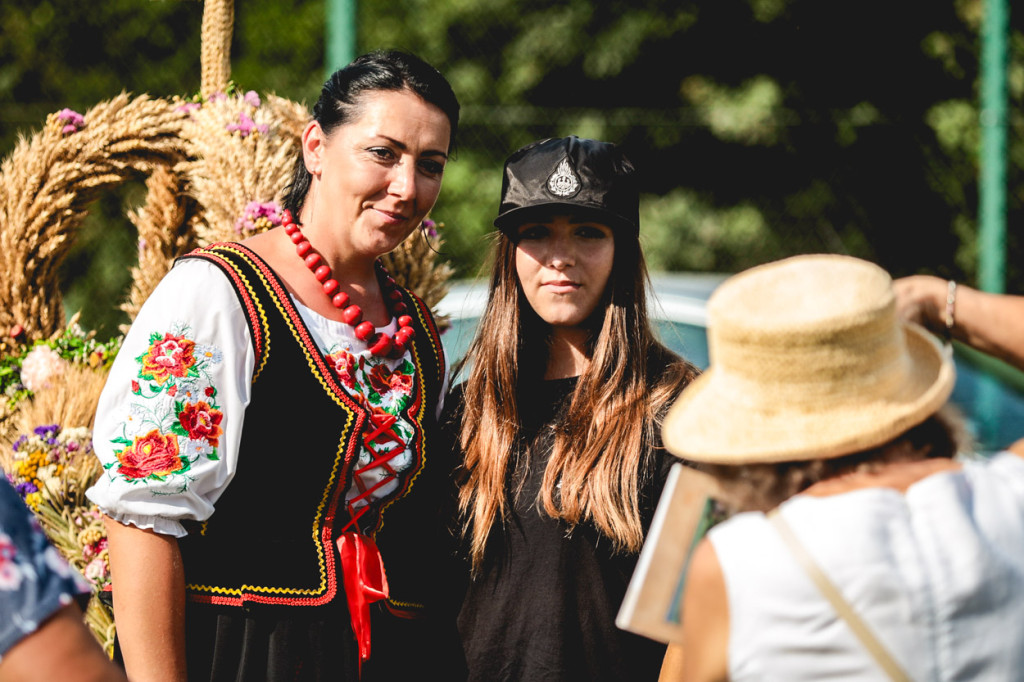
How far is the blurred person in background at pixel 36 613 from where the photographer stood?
114 cm

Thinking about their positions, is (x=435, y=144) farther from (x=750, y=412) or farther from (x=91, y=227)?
(x=91, y=227)

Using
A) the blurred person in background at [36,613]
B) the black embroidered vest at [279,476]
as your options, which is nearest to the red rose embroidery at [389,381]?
the black embroidered vest at [279,476]

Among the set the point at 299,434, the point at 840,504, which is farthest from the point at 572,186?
the point at 840,504

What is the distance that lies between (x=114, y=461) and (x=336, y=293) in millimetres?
575

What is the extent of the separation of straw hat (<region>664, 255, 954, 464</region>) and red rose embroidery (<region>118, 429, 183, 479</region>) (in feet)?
3.22

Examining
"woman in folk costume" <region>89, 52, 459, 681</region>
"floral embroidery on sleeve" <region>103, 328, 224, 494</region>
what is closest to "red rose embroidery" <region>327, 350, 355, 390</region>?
"woman in folk costume" <region>89, 52, 459, 681</region>

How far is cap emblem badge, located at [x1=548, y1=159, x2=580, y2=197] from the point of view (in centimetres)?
233

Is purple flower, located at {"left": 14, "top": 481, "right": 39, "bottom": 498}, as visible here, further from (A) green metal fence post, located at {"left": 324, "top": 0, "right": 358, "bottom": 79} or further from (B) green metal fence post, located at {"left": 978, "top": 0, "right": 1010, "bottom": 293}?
(B) green metal fence post, located at {"left": 978, "top": 0, "right": 1010, "bottom": 293}

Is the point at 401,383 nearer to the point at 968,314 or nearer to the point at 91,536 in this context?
the point at 91,536

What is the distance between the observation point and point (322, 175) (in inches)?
91.7

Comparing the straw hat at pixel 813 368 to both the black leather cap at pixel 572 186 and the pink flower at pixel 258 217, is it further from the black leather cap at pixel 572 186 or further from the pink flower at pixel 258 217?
the pink flower at pixel 258 217

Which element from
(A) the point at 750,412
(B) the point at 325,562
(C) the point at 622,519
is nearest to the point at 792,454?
(A) the point at 750,412

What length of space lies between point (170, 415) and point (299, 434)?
9.8 inches

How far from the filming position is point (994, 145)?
6.11 m
